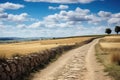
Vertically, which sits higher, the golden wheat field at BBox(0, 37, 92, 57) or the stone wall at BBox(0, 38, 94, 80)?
the stone wall at BBox(0, 38, 94, 80)

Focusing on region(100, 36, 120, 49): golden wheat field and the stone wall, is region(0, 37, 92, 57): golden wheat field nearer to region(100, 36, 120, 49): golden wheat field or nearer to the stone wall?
the stone wall

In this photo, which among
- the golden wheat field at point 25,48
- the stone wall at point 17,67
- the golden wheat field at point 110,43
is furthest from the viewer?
the golden wheat field at point 110,43

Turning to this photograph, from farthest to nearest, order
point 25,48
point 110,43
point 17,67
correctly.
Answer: point 110,43 → point 25,48 → point 17,67

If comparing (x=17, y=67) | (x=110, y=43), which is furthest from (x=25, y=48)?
(x=17, y=67)

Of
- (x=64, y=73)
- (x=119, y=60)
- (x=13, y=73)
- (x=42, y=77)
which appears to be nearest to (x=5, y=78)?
(x=13, y=73)

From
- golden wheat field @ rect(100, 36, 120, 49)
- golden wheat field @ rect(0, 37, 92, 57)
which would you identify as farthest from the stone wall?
golden wheat field @ rect(100, 36, 120, 49)

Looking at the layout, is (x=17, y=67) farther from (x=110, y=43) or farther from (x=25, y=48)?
(x=110, y=43)

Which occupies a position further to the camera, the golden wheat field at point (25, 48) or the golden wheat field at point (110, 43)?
the golden wheat field at point (110, 43)

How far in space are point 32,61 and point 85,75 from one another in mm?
4049

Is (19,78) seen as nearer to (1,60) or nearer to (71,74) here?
(1,60)

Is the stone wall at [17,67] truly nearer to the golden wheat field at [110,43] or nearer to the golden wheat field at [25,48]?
the golden wheat field at [25,48]

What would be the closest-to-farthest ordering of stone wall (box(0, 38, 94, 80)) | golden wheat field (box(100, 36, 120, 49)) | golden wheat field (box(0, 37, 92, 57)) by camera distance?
stone wall (box(0, 38, 94, 80))
golden wheat field (box(0, 37, 92, 57))
golden wheat field (box(100, 36, 120, 49))

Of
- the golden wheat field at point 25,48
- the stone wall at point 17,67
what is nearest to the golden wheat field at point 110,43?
the golden wheat field at point 25,48

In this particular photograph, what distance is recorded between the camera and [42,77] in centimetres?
1298
